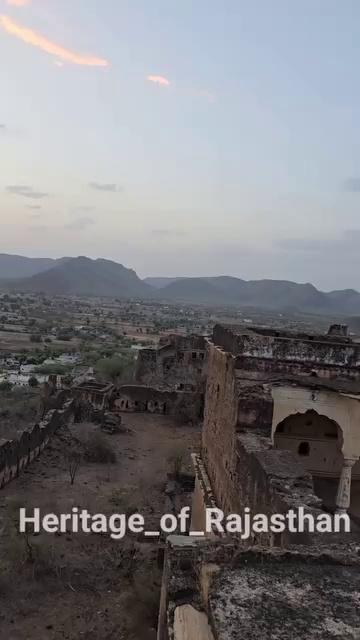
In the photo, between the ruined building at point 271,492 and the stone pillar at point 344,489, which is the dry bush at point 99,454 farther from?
the stone pillar at point 344,489

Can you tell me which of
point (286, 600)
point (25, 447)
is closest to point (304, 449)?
point (286, 600)

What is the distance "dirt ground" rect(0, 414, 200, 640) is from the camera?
919 centimetres

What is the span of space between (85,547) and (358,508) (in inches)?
217

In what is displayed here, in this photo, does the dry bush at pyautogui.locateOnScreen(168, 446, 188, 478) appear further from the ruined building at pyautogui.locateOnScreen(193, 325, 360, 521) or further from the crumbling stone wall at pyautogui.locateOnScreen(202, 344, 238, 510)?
the ruined building at pyautogui.locateOnScreen(193, 325, 360, 521)

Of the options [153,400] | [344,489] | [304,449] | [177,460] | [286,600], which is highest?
[286,600]

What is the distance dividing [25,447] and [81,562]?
627 centimetres

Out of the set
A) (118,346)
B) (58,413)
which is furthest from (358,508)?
(118,346)

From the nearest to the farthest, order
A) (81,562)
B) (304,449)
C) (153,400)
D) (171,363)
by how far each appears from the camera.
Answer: (304,449), (81,562), (153,400), (171,363)

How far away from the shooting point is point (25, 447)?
16719 millimetres

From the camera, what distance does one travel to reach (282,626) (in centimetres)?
321

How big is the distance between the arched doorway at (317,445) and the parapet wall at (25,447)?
25.9 feet

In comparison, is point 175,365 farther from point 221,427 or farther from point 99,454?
point 221,427

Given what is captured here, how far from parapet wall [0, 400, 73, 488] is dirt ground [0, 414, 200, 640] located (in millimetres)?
305

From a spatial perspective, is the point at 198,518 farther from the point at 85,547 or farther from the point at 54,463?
the point at 54,463
